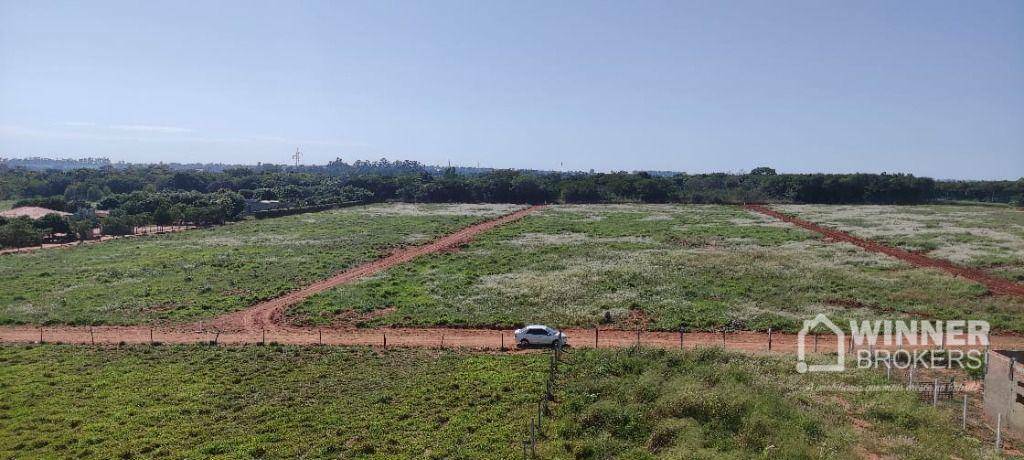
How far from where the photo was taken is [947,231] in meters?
64.1

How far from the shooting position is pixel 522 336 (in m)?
25.9

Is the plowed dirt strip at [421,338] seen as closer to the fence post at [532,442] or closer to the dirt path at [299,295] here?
the dirt path at [299,295]

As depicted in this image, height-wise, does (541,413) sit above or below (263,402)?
above

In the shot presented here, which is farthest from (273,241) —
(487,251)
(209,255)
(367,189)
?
(367,189)

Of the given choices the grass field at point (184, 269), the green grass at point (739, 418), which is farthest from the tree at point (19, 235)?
the green grass at point (739, 418)

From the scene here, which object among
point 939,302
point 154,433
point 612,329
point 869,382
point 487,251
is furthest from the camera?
point 487,251

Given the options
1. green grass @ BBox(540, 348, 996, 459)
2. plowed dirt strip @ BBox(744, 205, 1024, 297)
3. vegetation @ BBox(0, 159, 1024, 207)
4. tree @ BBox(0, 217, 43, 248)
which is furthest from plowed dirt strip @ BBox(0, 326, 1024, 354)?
vegetation @ BBox(0, 159, 1024, 207)

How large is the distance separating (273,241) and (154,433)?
49.2 m

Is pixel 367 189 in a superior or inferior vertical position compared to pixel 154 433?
superior

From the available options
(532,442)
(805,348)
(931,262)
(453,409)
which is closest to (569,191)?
(931,262)

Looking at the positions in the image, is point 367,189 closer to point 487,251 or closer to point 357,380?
point 487,251
